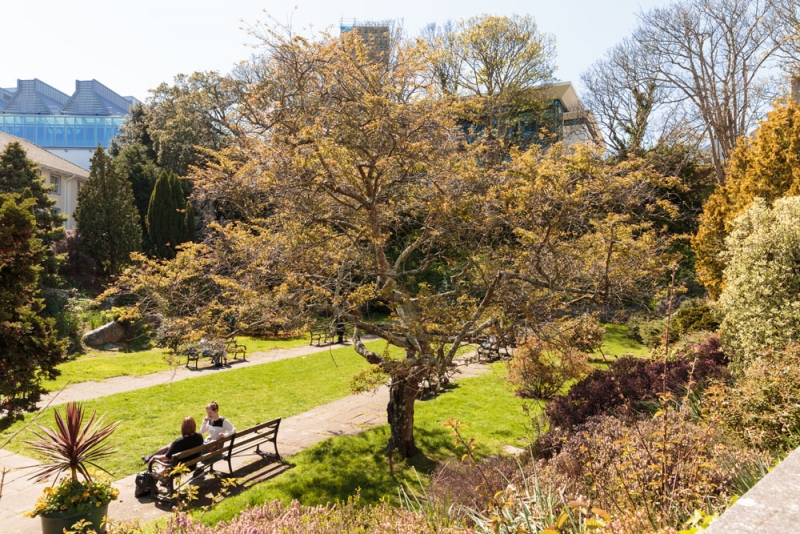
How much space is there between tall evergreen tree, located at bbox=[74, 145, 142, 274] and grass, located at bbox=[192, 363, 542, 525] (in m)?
19.9

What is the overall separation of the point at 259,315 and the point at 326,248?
1.65m

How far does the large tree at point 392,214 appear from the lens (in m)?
7.22

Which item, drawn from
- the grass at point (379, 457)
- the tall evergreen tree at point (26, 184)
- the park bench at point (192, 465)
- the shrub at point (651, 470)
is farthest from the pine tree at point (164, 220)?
the shrub at point (651, 470)

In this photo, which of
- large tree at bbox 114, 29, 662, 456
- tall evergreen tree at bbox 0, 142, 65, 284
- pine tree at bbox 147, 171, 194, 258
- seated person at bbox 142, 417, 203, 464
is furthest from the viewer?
pine tree at bbox 147, 171, 194, 258

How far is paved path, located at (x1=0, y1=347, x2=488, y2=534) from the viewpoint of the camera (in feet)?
20.4

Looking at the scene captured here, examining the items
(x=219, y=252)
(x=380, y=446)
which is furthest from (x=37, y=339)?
(x=380, y=446)

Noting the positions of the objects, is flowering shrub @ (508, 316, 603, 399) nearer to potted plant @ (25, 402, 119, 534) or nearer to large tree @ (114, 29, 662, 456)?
large tree @ (114, 29, 662, 456)

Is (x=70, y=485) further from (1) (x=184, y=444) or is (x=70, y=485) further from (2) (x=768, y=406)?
(2) (x=768, y=406)

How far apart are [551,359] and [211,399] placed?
770 cm

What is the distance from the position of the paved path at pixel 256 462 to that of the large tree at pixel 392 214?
1.88m

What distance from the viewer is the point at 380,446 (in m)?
8.62

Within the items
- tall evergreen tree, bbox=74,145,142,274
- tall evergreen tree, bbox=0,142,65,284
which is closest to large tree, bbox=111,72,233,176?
tall evergreen tree, bbox=74,145,142,274

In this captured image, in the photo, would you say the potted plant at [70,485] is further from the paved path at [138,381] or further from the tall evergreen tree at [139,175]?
the tall evergreen tree at [139,175]

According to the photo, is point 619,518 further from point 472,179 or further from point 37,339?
point 37,339
